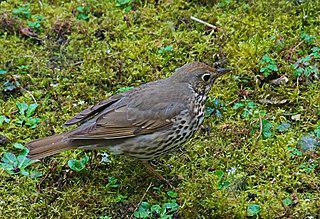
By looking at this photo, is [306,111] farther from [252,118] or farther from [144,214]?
[144,214]

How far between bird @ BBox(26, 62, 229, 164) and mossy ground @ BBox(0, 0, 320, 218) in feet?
1.17

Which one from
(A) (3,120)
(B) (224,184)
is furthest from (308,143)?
(A) (3,120)

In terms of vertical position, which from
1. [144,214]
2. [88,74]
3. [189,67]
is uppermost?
[189,67]

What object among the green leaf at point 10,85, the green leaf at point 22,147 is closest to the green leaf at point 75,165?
the green leaf at point 22,147

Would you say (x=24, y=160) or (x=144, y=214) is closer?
(x=144, y=214)

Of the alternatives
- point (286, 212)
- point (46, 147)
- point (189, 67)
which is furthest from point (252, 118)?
point (46, 147)

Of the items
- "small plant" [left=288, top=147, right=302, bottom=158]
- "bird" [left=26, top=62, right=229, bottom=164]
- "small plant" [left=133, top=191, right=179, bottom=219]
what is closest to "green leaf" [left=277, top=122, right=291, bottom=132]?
"small plant" [left=288, top=147, right=302, bottom=158]

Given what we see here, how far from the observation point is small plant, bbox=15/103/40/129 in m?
5.80

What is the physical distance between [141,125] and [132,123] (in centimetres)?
8

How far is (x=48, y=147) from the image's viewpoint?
5031 mm

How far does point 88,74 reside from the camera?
21.0 ft

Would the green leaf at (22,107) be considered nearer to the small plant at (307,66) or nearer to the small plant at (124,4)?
the small plant at (124,4)

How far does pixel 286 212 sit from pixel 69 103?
2.63 metres

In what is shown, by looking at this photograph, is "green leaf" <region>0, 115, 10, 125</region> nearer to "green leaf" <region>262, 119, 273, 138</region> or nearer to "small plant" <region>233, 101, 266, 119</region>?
"small plant" <region>233, 101, 266, 119</region>
